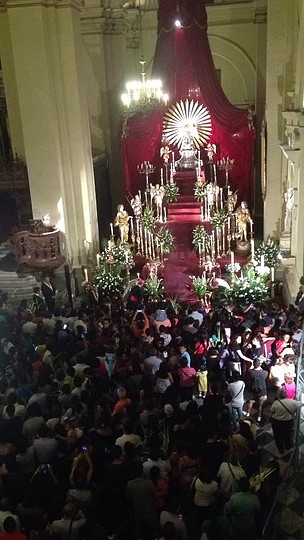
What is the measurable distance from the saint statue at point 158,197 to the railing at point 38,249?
4215mm

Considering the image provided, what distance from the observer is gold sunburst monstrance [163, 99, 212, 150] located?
17.0 meters

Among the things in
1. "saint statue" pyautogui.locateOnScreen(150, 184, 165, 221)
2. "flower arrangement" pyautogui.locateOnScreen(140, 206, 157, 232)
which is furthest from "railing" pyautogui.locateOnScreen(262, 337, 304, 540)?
"saint statue" pyautogui.locateOnScreen(150, 184, 165, 221)

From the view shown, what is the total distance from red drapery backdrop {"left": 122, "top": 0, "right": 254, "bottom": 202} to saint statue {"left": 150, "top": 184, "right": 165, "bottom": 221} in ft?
4.74

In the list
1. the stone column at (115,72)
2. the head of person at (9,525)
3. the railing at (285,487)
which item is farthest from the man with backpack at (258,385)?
the stone column at (115,72)

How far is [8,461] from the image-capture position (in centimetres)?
643

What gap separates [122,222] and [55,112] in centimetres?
369

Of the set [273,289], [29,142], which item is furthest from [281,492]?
[29,142]

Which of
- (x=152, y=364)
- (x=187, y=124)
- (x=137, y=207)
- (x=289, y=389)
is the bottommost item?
(x=289, y=389)

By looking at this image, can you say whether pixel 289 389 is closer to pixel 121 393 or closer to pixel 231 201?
pixel 121 393

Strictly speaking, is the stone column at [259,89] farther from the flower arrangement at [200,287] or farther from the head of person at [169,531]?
the head of person at [169,531]

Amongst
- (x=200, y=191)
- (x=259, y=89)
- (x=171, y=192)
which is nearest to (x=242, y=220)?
(x=200, y=191)

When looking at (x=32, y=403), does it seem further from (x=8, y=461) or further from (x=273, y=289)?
(x=273, y=289)

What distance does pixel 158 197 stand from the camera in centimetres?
1658

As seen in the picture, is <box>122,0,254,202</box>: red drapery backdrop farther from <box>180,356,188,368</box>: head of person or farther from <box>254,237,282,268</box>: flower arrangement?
<box>180,356,188,368</box>: head of person
